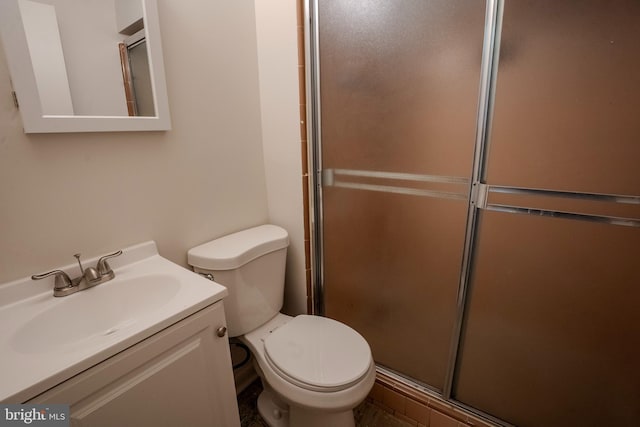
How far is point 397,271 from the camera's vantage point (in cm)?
129

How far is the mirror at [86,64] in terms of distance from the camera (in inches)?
31.2

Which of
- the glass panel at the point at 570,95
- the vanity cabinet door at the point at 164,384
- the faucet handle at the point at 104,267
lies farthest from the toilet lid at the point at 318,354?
the glass panel at the point at 570,95

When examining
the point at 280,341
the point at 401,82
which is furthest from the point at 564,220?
the point at 280,341

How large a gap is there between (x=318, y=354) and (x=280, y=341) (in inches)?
6.5

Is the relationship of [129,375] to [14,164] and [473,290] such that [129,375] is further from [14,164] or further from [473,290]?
[473,290]

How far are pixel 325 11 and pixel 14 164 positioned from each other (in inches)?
46.9

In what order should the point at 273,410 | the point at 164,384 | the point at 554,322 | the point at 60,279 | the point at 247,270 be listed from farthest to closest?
the point at 273,410, the point at 247,270, the point at 554,322, the point at 60,279, the point at 164,384

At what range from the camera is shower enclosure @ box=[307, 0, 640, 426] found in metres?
0.84

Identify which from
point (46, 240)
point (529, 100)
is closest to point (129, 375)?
point (46, 240)

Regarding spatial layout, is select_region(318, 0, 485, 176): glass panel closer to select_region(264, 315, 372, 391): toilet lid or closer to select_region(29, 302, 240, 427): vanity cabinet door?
select_region(264, 315, 372, 391): toilet lid

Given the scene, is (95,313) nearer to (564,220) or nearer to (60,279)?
(60,279)

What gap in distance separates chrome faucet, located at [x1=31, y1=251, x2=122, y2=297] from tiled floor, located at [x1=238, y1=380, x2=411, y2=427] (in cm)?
94

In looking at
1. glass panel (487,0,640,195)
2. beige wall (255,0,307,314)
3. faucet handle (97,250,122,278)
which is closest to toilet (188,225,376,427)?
beige wall (255,0,307,314)

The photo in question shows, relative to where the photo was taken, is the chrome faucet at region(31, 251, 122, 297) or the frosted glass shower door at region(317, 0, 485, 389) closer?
the chrome faucet at region(31, 251, 122, 297)
